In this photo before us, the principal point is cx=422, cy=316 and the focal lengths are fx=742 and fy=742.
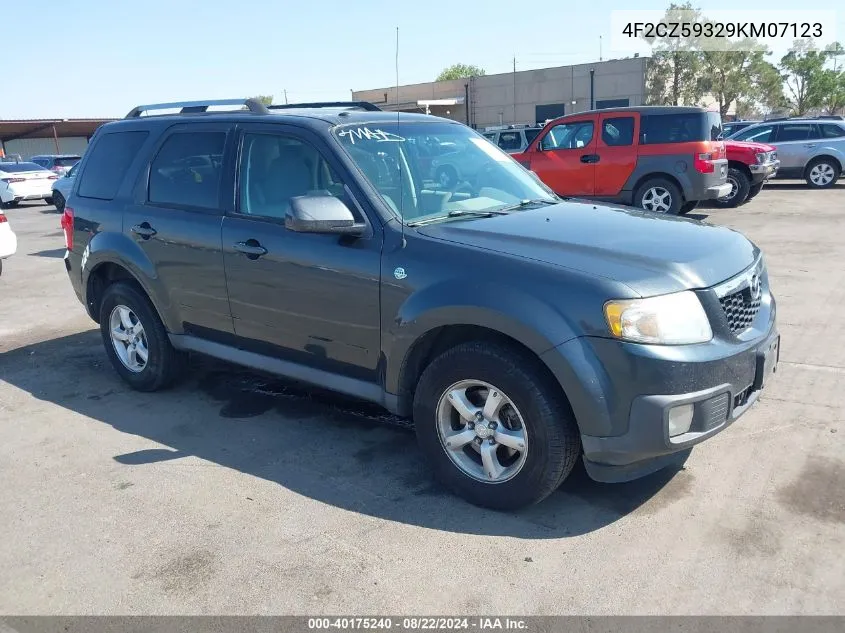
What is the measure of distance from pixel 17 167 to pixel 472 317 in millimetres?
24762

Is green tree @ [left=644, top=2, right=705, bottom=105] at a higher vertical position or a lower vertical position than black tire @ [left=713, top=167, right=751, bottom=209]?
higher

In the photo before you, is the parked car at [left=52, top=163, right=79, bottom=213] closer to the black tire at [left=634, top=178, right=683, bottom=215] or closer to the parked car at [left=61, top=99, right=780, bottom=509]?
the black tire at [left=634, top=178, right=683, bottom=215]

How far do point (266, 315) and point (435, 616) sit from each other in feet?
7.16

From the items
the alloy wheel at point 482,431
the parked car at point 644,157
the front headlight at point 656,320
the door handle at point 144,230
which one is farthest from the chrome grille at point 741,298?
the parked car at point 644,157

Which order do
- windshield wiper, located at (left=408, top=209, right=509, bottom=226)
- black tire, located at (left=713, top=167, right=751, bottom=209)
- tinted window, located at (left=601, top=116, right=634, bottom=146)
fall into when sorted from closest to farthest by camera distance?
windshield wiper, located at (left=408, top=209, right=509, bottom=226) < tinted window, located at (left=601, top=116, right=634, bottom=146) < black tire, located at (left=713, top=167, right=751, bottom=209)

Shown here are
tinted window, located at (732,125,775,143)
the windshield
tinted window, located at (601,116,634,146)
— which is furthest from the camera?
tinted window, located at (732,125,775,143)

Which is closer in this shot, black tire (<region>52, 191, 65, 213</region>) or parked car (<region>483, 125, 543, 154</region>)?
parked car (<region>483, 125, 543, 154</region>)

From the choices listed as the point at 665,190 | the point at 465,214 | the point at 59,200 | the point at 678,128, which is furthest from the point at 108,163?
the point at 59,200

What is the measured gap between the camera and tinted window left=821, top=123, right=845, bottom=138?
18.2 meters

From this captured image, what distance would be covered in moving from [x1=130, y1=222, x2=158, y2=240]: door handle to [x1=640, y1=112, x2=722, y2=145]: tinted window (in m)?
9.56

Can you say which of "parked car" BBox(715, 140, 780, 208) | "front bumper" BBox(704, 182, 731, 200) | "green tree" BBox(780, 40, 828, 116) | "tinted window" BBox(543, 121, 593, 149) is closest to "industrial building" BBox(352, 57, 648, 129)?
"green tree" BBox(780, 40, 828, 116)

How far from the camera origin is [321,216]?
376 centimetres

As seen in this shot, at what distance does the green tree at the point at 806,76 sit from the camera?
54.9 m

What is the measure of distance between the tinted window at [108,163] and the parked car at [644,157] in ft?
29.5
